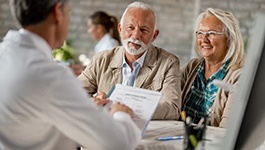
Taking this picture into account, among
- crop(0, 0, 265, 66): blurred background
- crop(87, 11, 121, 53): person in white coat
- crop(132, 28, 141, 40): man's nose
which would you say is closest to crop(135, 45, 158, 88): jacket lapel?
crop(132, 28, 141, 40): man's nose

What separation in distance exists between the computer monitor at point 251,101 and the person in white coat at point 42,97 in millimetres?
320

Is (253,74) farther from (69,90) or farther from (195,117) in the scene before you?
(195,117)

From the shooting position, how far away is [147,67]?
7.55ft

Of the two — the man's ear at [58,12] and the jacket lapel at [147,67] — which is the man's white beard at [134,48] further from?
the man's ear at [58,12]

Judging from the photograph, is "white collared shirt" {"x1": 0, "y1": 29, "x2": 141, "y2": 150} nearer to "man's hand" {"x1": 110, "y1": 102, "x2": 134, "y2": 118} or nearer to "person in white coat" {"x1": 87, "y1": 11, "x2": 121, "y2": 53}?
"man's hand" {"x1": 110, "y1": 102, "x2": 134, "y2": 118}

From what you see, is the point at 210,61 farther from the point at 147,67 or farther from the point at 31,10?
the point at 31,10

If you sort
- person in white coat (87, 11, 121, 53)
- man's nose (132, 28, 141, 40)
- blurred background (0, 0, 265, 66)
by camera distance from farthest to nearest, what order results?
blurred background (0, 0, 265, 66)
person in white coat (87, 11, 121, 53)
man's nose (132, 28, 141, 40)

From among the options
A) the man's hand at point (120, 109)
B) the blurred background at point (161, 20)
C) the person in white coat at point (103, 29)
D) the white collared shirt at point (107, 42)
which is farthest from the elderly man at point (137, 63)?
the blurred background at point (161, 20)

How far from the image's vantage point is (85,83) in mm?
2334

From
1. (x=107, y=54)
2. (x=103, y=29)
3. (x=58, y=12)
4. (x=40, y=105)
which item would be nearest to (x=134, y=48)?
(x=107, y=54)

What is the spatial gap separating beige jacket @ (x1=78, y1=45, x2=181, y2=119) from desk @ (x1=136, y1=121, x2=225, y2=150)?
18cm

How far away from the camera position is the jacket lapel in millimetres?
2277

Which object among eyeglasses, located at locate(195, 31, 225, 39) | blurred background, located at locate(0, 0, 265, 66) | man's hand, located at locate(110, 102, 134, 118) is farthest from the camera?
blurred background, located at locate(0, 0, 265, 66)

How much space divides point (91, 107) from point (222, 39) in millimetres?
1344
